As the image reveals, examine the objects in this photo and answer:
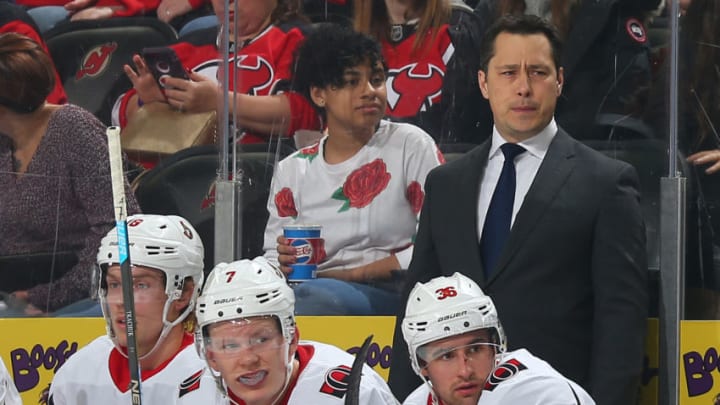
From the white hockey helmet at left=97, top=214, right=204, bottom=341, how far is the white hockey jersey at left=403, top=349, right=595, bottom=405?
84 centimetres

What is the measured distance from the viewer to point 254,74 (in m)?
3.82

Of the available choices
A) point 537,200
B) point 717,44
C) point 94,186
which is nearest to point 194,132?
point 94,186

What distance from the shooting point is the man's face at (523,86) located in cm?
341

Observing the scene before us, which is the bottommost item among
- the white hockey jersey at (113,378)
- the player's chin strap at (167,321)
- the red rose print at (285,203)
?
the white hockey jersey at (113,378)

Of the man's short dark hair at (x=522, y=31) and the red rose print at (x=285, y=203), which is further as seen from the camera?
the red rose print at (x=285, y=203)

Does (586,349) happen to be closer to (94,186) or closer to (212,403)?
(212,403)

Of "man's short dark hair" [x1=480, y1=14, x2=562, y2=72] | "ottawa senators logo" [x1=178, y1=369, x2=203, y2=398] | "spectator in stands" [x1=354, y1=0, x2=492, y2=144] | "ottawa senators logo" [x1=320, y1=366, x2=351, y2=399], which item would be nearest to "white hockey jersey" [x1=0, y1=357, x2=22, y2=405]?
"ottawa senators logo" [x1=178, y1=369, x2=203, y2=398]

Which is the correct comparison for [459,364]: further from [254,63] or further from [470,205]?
[254,63]

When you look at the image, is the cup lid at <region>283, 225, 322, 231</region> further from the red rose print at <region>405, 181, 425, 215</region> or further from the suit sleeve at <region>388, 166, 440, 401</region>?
the suit sleeve at <region>388, 166, 440, 401</region>

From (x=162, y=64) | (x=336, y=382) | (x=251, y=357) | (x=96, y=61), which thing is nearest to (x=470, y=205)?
(x=336, y=382)

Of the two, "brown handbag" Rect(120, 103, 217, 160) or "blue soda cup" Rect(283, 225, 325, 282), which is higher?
"brown handbag" Rect(120, 103, 217, 160)

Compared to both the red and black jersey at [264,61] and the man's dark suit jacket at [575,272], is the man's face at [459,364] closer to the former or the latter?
the man's dark suit jacket at [575,272]

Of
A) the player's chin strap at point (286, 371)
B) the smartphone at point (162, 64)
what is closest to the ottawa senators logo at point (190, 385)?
the player's chin strap at point (286, 371)

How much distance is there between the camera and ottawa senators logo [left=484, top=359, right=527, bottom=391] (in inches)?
108
